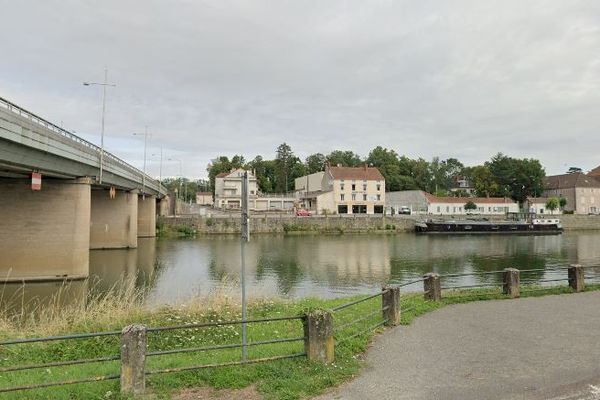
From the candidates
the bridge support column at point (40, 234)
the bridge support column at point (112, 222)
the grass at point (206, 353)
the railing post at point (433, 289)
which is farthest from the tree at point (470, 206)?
the railing post at point (433, 289)

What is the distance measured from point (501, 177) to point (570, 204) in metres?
19.2

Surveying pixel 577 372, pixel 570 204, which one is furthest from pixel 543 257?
pixel 570 204

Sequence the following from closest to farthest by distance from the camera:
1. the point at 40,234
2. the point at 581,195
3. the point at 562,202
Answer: the point at 40,234 < the point at 562,202 < the point at 581,195

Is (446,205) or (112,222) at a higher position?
(446,205)

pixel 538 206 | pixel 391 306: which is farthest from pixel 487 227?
pixel 391 306

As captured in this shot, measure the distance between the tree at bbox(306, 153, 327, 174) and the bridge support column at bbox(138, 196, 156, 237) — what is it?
74.0 metres

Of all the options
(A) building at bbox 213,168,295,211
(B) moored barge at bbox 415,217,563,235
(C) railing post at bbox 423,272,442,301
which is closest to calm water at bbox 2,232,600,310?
(C) railing post at bbox 423,272,442,301

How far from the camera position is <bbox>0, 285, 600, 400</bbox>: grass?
6.85 metres

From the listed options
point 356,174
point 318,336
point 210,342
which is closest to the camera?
point 318,336

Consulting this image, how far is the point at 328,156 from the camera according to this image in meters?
140

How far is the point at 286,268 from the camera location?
3253cm

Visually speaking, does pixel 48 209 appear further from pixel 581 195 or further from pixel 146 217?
pixel 581 195

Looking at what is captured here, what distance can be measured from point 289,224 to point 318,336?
6929 centimetres

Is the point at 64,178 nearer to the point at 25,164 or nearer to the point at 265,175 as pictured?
the point at 25,164
